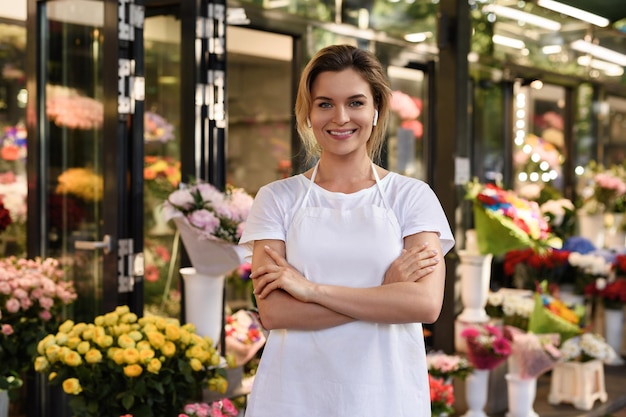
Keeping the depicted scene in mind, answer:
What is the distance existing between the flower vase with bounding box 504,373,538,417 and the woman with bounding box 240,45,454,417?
2.84m

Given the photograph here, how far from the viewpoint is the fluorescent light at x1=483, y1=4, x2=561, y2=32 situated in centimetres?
701

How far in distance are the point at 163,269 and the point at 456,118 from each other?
6.03 feet

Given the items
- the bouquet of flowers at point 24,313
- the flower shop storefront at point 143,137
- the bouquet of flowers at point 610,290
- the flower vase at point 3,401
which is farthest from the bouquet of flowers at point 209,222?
the bouquet of flowers at point 610,290

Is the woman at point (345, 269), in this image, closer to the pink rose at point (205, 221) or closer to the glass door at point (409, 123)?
the pink rose at point (205, 221)

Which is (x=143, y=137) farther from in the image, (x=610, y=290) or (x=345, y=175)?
(x=610, y=290)

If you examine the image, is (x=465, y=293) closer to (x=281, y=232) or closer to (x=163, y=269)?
(x=163, y=269)

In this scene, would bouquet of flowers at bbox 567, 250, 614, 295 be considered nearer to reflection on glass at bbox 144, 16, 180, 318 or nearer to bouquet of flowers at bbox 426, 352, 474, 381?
bouquet of flowers at bbox 426, 352, 474, 381

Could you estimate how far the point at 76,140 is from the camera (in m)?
4.23

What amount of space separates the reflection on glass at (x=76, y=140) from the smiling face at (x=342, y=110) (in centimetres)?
217

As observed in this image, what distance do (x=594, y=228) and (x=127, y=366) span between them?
541 cm

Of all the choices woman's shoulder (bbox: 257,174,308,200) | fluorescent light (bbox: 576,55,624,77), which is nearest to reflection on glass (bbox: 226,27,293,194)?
fluorescent light (bbox: 576,55,624,77)

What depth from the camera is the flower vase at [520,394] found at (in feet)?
15.8

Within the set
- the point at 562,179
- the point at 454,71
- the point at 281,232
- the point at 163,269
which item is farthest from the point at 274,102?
the point at 281,232

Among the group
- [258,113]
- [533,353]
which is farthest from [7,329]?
[258,113]
